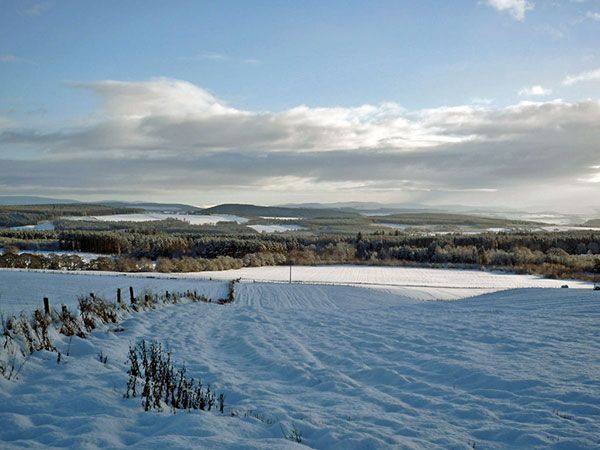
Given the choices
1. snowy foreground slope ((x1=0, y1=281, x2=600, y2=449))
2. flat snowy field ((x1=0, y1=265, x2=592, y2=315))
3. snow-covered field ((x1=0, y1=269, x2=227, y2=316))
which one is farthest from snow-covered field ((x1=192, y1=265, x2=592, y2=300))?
snowy foreground slope ((x1=0, y1=281, x2=600, y2=449))

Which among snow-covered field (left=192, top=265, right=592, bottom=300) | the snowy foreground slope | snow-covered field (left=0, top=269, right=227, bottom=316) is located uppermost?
the snowy foreground slope

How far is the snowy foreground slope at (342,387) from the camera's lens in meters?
5.77

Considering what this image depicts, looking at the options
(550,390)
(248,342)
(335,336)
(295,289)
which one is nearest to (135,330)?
(248,342)

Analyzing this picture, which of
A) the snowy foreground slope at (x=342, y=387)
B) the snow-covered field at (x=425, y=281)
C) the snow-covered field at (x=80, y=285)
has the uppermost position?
the snowy foreground slope at (x=342, y=387)

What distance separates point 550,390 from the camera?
7.70m

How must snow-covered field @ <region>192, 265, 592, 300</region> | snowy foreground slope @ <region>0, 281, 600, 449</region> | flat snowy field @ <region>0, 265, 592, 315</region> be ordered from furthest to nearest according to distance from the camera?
snow-covered field @ <region>192, 265, 592, 300</region>
flat snowy field @ <region>0, 265, 592, 315</region>
snowy foreground slope @ <region>0, 281, 600, 449</region>

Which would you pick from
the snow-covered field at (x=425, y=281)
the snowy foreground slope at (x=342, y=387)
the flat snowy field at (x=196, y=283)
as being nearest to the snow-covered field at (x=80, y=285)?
the flat snowy field at (x=196, y=283)

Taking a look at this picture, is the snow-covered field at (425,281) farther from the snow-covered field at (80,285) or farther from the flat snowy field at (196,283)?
the snow-covered field at (80,285)

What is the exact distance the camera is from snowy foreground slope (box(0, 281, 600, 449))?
577 centimetres

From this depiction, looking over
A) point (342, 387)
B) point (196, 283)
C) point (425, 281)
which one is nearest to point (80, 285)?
point (196, 283)

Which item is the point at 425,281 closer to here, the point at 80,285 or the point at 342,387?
the point at 80,285

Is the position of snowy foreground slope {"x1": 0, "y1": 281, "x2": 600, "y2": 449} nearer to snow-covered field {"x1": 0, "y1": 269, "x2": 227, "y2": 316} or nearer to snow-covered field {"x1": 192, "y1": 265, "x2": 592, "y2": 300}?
snow-covered field {"x1": 0, "y1": 269, "x2": 227, "y2": 316}

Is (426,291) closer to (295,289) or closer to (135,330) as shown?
(295,289)

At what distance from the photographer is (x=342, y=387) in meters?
8.49
